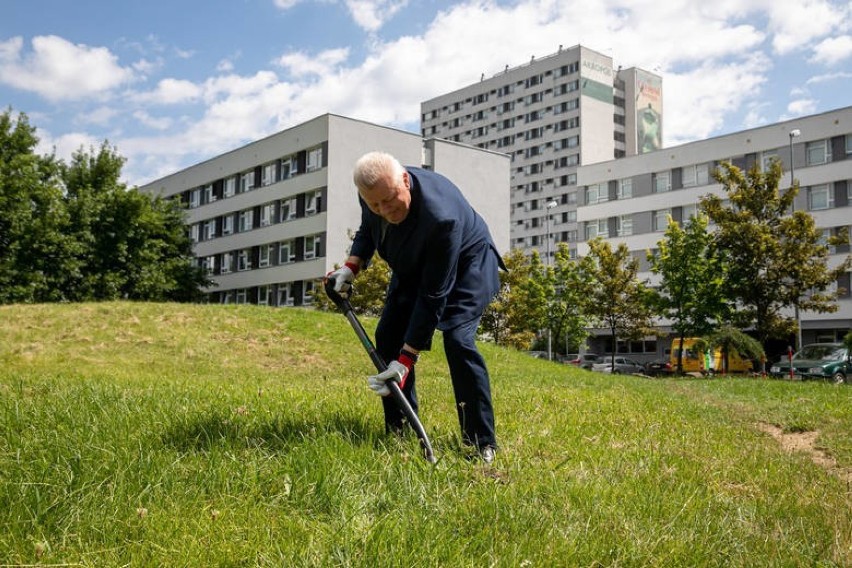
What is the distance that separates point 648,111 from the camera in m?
105

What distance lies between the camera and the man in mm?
4453

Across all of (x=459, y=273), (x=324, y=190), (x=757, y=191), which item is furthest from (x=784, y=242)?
(x=459, y=273)

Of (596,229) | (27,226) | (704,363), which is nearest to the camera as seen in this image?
(27,226)

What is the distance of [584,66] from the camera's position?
326 feet

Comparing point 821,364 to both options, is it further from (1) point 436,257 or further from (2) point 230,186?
(2) point 230,186

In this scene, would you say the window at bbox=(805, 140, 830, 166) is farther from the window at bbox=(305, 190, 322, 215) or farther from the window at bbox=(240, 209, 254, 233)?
the window at bbox=(240, 209, 254, 233)

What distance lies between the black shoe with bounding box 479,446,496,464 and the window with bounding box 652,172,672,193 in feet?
199

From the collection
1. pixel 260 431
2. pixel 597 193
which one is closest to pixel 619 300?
pixel 597 193

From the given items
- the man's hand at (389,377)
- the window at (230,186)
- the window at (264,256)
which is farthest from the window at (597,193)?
the man's hand at (389,377)

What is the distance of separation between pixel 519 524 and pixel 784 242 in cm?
3587

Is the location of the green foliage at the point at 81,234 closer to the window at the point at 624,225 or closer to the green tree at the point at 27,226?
the green tree at the point at 27,226

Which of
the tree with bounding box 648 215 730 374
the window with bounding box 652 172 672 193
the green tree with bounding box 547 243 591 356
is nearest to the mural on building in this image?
the window with bounding box 652 172 672 193

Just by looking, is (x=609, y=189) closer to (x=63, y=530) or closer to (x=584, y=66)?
(x=584, y=66)

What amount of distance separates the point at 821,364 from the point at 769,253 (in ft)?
22.7
